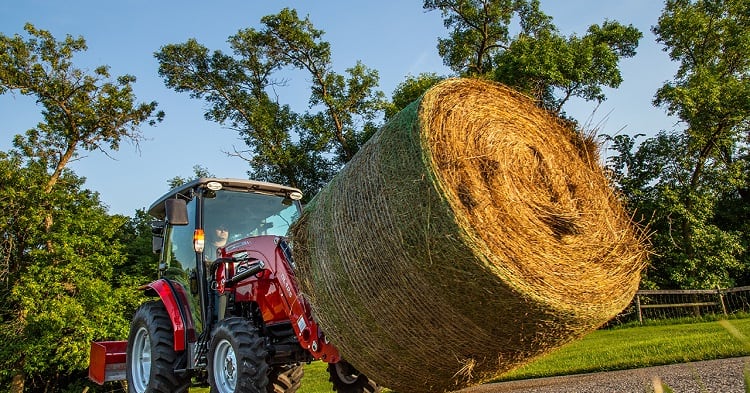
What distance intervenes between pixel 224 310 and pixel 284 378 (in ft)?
3.47

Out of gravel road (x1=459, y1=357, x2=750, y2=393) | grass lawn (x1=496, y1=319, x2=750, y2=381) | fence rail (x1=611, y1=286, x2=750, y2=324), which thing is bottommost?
gravel road (x1=459, y1=357, x2=750, y2=393)

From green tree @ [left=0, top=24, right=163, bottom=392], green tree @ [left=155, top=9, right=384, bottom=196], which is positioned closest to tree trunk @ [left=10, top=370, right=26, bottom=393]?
green tree @ [left=0, top=24, right=163, bottom=392]

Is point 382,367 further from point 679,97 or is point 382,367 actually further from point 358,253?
point 679,97

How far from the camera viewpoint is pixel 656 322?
16047 millimetres

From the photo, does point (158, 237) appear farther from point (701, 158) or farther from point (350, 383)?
point (701, 158)

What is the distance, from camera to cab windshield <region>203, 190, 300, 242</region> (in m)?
6.16

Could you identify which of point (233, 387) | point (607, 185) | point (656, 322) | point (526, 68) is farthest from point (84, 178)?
point (607, 185)

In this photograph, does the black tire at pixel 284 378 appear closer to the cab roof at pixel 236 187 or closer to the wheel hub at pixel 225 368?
the wheel hub at pixel 225 368

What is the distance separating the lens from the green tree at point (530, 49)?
21047 mm

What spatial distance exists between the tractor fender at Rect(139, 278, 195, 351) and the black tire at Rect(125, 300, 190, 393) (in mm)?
95

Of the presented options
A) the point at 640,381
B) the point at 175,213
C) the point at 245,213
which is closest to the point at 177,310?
the point at 175,213

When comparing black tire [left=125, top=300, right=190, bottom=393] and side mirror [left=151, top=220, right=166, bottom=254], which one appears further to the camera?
side mirror [left=151, top=220, right=166, bottom=254]

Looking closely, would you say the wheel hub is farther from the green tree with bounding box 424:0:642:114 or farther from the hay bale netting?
the green tree with bounding box 424:0:642:114

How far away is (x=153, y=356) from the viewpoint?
5738 millimetres
